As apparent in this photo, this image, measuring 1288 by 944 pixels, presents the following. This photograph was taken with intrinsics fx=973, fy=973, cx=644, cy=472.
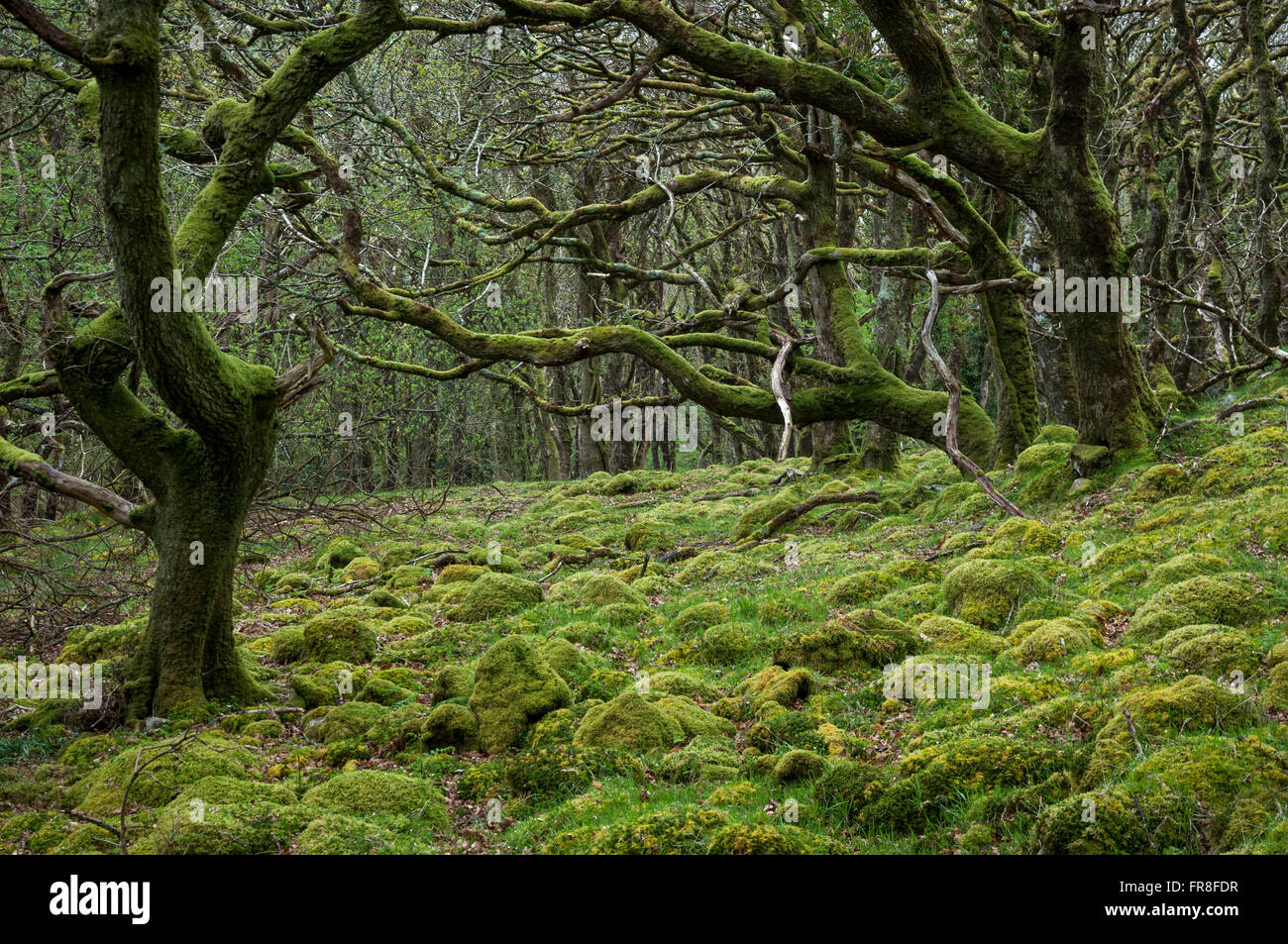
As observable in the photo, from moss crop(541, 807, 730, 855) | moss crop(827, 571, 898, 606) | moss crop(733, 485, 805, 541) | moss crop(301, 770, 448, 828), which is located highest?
moss crop(733, 485, 805, 541)

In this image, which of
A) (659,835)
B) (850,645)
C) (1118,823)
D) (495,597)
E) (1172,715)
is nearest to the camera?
(1118,823)

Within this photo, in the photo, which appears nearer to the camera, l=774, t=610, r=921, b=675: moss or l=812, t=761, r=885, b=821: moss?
l=812, t=761, r=885, b=821: moss

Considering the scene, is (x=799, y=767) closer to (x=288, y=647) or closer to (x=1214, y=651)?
(x=1214, y=651)

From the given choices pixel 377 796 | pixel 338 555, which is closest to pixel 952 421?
pixel 377 796

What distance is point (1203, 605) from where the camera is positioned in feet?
22.6

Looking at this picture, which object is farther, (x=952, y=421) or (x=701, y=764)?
(x=952, y=421)

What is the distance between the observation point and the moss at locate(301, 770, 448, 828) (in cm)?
621

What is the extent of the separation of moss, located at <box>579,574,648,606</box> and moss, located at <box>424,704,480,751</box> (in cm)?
396

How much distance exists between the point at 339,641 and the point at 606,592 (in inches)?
125

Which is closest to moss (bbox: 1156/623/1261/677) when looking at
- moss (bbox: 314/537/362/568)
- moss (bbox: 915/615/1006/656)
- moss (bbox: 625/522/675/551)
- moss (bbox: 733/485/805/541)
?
moss (bbox: 915/615/1006/656)

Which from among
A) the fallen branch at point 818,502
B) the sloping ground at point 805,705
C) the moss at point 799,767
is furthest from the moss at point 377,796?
the fallen branch at point 818,502

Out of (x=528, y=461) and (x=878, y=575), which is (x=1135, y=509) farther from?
(x=528, y=461)

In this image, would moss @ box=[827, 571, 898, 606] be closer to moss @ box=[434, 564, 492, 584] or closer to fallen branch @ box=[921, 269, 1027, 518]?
fallen branch @ box=[921, 269, 1027, 518]

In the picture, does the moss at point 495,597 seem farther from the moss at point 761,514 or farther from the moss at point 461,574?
the moss at point 761,514
